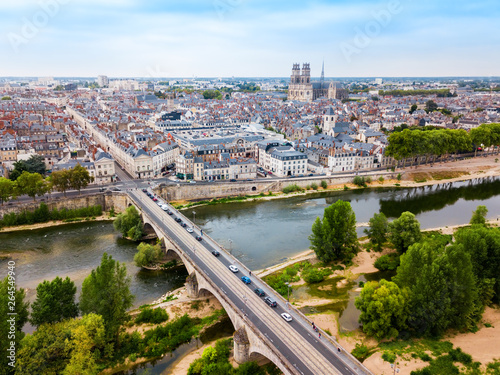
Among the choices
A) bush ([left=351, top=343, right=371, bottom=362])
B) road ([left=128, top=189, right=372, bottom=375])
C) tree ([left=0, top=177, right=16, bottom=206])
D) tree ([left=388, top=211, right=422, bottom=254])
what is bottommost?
bush ([left=351, top=343, right=371, bottom=362])

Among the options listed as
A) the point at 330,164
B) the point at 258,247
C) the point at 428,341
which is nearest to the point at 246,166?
the point at 330,164

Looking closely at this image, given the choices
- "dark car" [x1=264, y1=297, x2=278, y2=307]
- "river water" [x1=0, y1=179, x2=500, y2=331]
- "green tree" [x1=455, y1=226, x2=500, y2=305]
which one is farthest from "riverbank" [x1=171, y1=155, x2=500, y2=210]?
"green tree" [x1=455, y1=226, x2=500, y2=305]

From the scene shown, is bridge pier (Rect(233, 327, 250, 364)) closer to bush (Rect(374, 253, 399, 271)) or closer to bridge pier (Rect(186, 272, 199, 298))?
bridge pier (Rect(186, 272, 199, 298))

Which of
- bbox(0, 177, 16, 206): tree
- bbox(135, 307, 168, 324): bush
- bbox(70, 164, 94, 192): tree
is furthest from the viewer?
bbox(70, 164, 94, 192): tree

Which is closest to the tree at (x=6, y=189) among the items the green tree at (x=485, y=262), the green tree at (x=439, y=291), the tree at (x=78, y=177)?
the tree at (x=78, y=177)

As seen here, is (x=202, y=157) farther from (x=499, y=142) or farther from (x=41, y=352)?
(x=499, y=142)

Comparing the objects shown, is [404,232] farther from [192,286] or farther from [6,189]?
[6,189]
